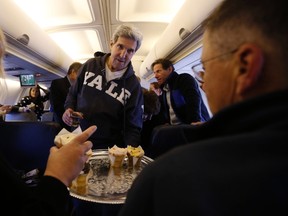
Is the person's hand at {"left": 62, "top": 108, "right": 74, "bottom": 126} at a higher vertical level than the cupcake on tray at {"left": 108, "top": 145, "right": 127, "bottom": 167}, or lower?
higher

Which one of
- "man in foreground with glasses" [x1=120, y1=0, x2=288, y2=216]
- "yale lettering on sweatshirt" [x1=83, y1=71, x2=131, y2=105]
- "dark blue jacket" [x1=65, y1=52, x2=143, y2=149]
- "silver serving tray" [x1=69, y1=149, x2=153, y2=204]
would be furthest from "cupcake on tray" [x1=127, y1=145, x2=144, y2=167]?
"man in foreground with glasses" [x1=120, y1=0, x2=288, y2=216]

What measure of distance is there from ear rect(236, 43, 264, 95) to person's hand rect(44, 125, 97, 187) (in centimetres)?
65

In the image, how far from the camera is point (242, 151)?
0.43 m

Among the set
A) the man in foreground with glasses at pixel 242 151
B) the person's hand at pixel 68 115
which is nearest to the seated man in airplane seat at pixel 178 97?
the person's hand at pixel 68 115

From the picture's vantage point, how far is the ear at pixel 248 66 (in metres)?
0.53

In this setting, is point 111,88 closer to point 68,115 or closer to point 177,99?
point 68,115

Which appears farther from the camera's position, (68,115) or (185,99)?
(185,99)

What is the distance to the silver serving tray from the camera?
1.20 metres

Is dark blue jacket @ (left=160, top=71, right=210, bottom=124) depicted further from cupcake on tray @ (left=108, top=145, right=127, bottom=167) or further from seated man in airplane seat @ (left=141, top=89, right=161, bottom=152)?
cupcake on tray @ (left=108, top=145, right=127, bottom=167)

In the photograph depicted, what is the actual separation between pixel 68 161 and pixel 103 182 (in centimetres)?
62

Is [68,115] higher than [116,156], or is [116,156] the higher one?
[68,115]

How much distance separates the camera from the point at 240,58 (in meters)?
0.56

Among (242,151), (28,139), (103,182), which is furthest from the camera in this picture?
(28,139)

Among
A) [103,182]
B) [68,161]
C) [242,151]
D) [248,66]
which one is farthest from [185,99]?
[242,151]
